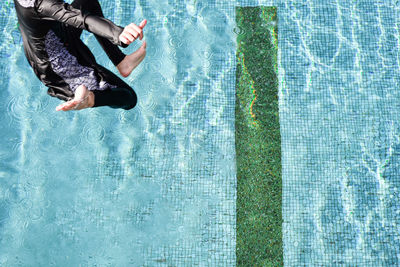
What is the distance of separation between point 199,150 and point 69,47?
1.61 m

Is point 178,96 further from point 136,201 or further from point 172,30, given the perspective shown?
point 136,201

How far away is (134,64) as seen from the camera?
Answer: 2930mm

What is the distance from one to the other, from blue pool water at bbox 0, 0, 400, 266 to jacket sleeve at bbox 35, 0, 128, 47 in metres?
1.79

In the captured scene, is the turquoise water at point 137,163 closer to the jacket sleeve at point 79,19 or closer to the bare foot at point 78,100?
the bare foot at point 78,100

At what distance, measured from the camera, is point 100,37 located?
2605 millimetres

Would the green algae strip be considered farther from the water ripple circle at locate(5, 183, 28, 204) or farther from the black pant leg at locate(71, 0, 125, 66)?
the water ripple circle at locate(5, 183, 28, 204)

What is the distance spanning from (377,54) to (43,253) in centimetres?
376

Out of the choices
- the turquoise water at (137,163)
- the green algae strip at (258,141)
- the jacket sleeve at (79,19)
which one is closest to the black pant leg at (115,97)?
the jacket sleeve at (79,19)

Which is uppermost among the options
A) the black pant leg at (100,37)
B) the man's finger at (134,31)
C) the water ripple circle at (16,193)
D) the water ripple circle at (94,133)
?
the black pant leg at (100,37)

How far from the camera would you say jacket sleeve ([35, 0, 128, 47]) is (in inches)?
76.0

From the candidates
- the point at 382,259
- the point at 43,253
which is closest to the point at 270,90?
the point at 382,259

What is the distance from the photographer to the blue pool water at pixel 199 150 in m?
3.31

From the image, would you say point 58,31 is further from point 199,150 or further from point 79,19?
point 199,150

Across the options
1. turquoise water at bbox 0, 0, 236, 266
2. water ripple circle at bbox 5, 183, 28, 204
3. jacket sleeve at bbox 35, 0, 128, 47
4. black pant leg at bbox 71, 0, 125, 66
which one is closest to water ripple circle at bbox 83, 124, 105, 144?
turquoise water at bbox 0, 0, 236, 266
